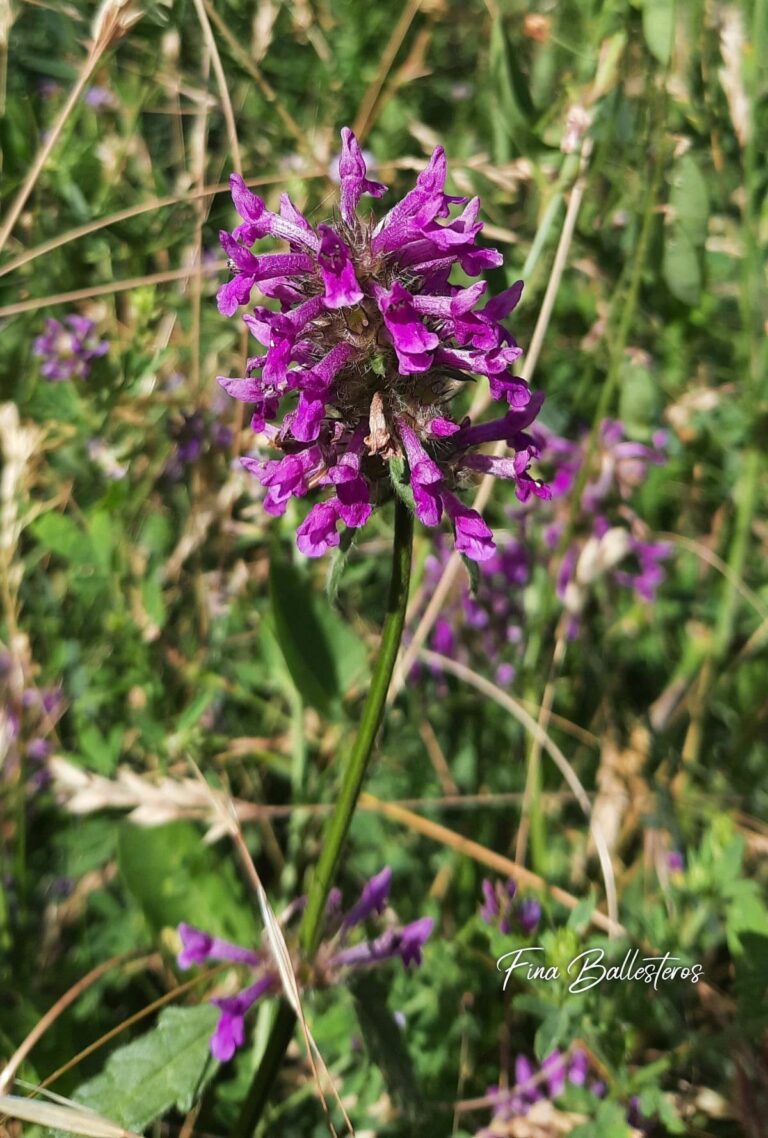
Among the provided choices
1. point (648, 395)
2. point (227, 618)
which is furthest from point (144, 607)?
point (648, 395)

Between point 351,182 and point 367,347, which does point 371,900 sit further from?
point 351,182

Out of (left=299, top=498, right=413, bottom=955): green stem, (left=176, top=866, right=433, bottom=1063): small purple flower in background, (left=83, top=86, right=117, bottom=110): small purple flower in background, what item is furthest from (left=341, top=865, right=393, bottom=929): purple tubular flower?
(left=83, top=86, right=117, bottom=110): small purple flower in background

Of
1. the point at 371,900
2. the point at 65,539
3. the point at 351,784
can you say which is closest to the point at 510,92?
the point at 65,539

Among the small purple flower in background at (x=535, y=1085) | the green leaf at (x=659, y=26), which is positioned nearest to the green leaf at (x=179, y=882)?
the small purple flower in background at (x=535, y=1085)

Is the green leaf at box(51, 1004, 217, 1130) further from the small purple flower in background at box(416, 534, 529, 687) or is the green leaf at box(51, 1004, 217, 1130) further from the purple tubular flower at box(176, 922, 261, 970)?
the small purple flower in background at box(416, 534, 529, 687)

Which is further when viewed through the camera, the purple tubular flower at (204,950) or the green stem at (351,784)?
the purple tubular flower at (204,950)

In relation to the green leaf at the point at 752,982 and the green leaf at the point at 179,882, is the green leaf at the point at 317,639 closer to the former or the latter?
the green leaf at the point at 179,882

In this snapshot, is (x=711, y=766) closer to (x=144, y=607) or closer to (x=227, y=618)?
(x=227, y=618)
